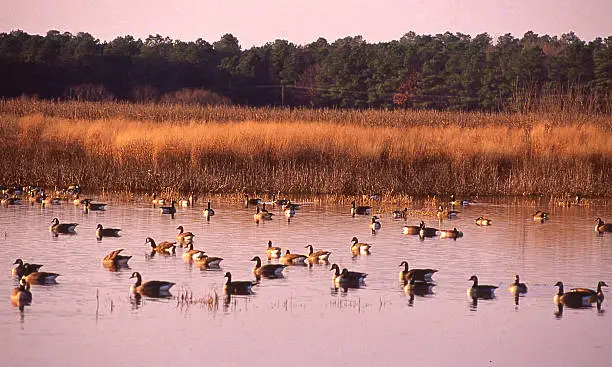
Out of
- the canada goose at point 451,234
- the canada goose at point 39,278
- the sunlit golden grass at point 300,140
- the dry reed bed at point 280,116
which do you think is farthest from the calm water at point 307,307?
the dry reed bed at point 280,116

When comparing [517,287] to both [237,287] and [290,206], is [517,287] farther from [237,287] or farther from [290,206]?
[290,206]

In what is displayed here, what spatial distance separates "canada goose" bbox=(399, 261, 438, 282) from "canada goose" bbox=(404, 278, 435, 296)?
3.9 inches

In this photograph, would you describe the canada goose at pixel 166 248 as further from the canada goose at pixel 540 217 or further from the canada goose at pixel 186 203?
the canada goose at pixel 540 217

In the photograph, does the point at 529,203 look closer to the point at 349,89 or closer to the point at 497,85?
the point at 497,85

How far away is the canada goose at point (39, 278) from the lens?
1479 centimetres

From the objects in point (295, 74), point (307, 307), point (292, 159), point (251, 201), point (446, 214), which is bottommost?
point (307, 307)

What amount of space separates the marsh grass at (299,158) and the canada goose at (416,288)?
12744 millimetres

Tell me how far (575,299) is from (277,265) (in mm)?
4847

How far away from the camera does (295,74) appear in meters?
77.6

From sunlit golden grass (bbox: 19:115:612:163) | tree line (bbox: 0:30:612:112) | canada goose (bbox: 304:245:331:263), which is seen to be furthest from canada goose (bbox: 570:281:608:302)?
tree line (bbox: 0:30:612:112)

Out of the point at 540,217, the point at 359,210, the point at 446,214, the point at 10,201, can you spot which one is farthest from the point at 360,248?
the point at 10,201

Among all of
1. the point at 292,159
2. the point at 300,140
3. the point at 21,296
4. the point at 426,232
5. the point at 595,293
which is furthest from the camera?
the point at 300,140

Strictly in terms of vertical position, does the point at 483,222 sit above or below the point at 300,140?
below

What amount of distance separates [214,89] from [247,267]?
5365cm
